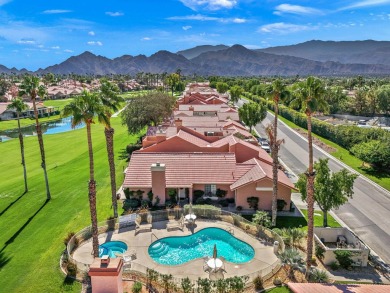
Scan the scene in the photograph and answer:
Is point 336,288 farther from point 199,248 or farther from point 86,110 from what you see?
point 86,110

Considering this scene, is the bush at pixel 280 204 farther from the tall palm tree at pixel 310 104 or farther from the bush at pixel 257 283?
the bush at pixel 257 283

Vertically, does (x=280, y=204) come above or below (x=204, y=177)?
below

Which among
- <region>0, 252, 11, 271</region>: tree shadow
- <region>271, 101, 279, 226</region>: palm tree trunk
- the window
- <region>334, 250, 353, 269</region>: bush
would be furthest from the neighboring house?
<region>0, 252, 11, 271</region>: tree shadow

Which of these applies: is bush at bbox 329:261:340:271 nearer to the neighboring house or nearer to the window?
the neighboring house

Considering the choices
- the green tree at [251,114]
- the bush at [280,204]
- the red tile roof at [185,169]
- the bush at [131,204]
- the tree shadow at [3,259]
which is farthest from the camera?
the green tree at [251,114]

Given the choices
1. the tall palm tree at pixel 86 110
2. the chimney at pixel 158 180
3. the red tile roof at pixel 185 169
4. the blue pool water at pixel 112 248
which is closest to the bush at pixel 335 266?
the red tile roof at pixel 185 169

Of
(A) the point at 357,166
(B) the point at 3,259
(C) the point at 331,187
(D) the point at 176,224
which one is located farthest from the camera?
(A) the point at 357,166

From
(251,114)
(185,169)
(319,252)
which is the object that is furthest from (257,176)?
(251,114)
